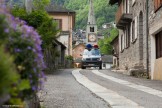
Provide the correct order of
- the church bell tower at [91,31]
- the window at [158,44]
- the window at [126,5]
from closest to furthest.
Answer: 1. the window at [158,44]
2. the window at [126,5]
3. the church bell tower at [91,31]

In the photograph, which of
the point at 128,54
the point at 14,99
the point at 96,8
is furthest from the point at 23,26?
the point at 96,8

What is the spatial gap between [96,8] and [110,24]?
8004 millimetres

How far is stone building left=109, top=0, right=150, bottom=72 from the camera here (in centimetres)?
2516

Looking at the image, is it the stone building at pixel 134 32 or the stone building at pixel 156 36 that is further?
the stone building at pixel 134 32

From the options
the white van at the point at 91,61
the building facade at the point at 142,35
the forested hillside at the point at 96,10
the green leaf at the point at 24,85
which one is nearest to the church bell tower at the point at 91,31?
the forested hillside at the point at 96,10

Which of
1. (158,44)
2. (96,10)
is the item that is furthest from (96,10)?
(158,44)

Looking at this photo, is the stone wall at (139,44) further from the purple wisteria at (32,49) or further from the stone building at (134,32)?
the purple wisteria at (32,49)

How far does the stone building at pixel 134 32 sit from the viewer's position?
25.2 meters

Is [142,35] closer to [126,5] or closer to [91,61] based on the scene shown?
[126,5]

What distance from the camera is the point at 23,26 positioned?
3088mm

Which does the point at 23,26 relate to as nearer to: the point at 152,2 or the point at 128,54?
the point at 152,2

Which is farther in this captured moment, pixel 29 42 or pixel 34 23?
pixel 34 23

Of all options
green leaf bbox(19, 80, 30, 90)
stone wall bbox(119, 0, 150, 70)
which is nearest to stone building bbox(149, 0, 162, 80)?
stone wall bbox(119, 0, 150, 70)

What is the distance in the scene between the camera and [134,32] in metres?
28.3
